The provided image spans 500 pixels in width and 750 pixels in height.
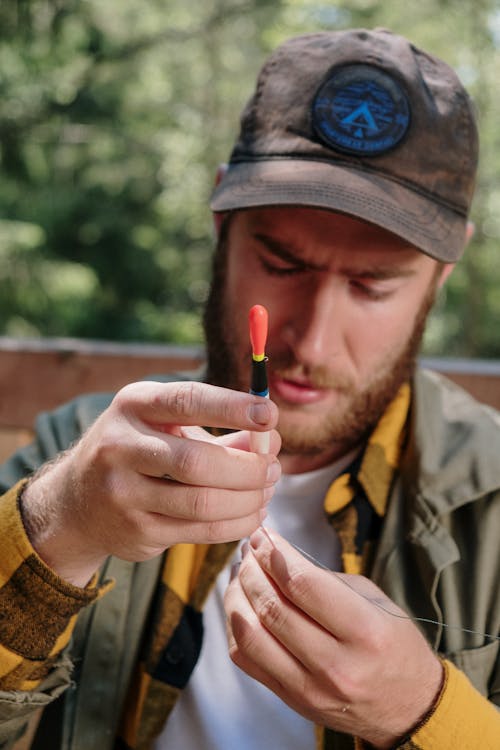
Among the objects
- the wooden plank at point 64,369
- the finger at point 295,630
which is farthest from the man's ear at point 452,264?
the finger at point 295,630

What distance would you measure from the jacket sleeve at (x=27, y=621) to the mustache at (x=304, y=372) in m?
0.58

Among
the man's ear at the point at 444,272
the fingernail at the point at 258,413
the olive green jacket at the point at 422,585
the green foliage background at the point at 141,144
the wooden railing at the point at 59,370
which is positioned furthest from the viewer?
the green foliage background at the point at 141,144

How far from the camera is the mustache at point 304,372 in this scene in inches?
58.5

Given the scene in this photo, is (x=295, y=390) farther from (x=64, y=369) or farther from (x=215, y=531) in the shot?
(x=64, y=369)

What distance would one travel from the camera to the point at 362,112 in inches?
57.7

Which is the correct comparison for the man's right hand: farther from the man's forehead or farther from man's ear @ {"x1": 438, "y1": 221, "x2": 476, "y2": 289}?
man's ear @ {"x1": 438, "y1": 221, "x2": 476, "y2": 289}

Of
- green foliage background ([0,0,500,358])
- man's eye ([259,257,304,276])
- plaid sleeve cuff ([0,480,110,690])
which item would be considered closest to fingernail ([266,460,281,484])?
plaid sleeve cuff ([0,480,110,690])

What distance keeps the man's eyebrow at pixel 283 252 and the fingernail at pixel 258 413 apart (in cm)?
65

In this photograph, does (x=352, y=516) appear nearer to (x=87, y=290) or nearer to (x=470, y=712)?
(x=470, y=712)

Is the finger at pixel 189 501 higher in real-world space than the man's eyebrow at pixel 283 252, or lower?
lower

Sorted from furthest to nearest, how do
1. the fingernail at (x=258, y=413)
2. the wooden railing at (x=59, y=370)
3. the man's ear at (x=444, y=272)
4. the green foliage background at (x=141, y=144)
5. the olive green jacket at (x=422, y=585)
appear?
1. the green foliage background at (x=141, y=144)
2. the wooden railing at (x=59, y=370)
3. the man's ear at (x=444, y=272)
4. the olive green jacket at (x=422, y=585)
5. the fingernail at (x=258, y=413)

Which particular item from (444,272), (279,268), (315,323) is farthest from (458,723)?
(444,272)

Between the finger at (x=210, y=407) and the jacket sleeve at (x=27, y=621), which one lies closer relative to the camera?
the finger at (x=210, y=407)

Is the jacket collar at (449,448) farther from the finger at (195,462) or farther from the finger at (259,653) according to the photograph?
the finger at (195,462)
